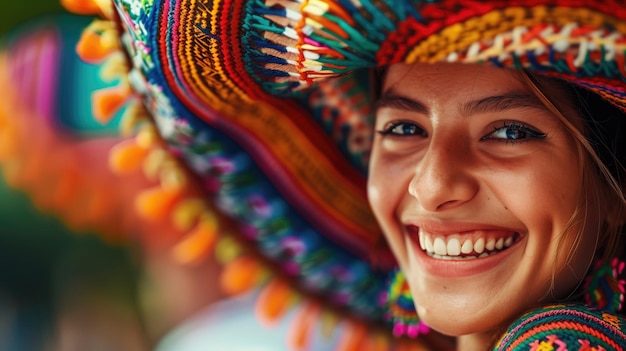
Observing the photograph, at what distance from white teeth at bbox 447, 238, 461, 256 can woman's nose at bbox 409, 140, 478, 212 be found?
0.22ft

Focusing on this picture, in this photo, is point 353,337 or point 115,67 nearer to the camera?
point 115,67

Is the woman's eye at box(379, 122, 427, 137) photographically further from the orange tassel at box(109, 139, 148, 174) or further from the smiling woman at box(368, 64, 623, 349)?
the orange tassel at box(109, 139, 148, 174)

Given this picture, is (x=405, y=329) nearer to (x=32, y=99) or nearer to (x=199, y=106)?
(x=199, y=106)

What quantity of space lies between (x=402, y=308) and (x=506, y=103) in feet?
1.52

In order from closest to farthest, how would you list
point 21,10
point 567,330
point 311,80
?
point 567,330 → point 311,80 → point 21,10

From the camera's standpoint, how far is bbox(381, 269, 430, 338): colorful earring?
49.5 inches

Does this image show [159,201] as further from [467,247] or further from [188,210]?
[467,247]

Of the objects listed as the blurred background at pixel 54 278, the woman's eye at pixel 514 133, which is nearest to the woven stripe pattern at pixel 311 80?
the woman's eye at pixel 514 133

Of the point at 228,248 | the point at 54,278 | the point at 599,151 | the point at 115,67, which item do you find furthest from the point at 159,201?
the point at 54,278

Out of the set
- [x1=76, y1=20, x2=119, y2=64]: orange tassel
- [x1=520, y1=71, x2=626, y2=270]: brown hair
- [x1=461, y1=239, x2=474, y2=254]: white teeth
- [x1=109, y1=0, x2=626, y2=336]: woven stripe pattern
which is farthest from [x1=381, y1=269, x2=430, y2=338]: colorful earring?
[x1=76, y1=20, x2=119, y2=64]: orange tassel

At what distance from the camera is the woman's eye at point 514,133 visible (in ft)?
3.19

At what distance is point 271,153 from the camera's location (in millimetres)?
1355

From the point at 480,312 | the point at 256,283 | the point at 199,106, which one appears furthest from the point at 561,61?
the point at 256,283

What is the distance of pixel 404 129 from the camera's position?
1126 millimetres
